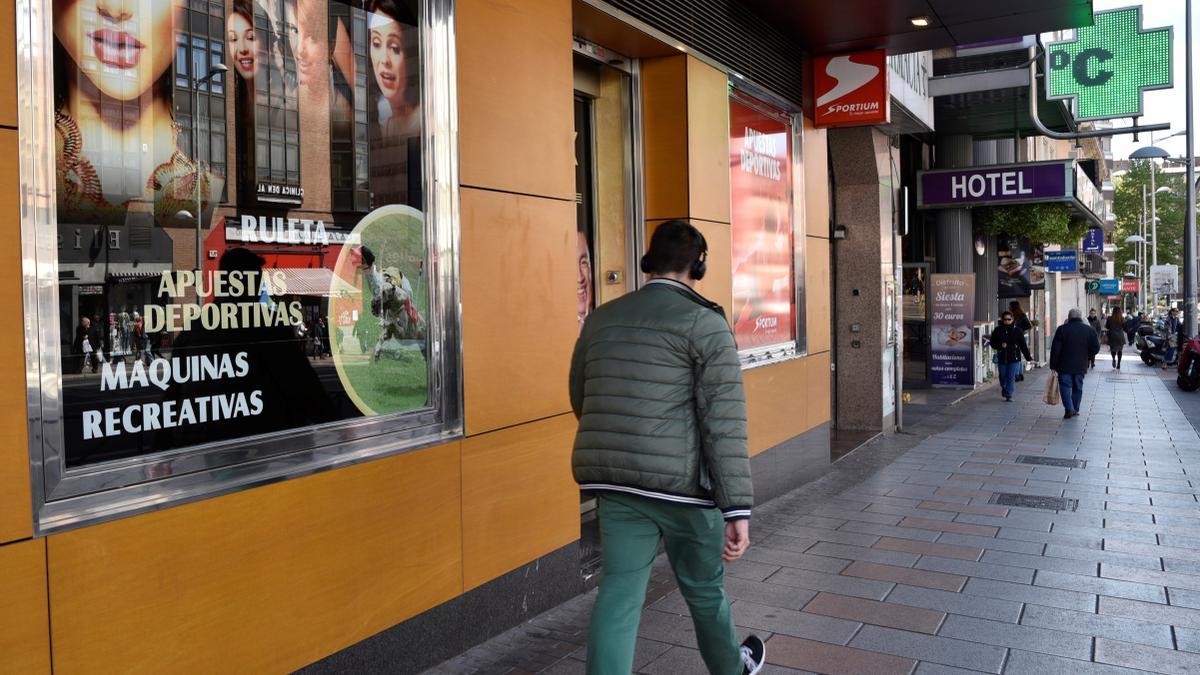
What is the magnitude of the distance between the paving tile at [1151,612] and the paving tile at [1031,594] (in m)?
0.09

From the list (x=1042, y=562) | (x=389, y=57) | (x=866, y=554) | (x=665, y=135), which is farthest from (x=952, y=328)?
(x=389, y=57)

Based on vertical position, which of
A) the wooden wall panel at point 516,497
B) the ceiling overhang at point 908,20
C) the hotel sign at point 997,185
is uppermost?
the ceiling overhang at point 908,20

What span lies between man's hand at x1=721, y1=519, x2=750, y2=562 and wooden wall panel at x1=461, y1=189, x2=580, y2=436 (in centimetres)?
167

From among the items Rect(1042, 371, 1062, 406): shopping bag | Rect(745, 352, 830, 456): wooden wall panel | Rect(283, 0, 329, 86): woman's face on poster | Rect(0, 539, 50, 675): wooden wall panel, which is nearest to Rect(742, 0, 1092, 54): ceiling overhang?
Rect(745, 352, 830, 456): wooden wall panel

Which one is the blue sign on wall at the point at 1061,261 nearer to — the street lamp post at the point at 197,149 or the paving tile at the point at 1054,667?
the paving tile at the point at 1054,667

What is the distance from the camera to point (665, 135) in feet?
22.4

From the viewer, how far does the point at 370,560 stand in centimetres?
400

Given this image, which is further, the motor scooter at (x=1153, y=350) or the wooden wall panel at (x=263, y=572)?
the motor scooter at (x=1153, y=350)

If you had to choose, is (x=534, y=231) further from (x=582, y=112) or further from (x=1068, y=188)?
(x=1068, y=188)

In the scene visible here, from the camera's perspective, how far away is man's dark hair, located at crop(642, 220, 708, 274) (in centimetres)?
349

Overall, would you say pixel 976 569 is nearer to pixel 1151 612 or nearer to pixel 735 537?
pixel 1151 612

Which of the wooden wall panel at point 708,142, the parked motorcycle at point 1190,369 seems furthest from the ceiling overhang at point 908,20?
the parked motorcycle at point 1190,369

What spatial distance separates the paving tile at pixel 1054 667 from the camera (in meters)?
4.30

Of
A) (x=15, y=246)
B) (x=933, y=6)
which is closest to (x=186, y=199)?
(x=15, y=246)
